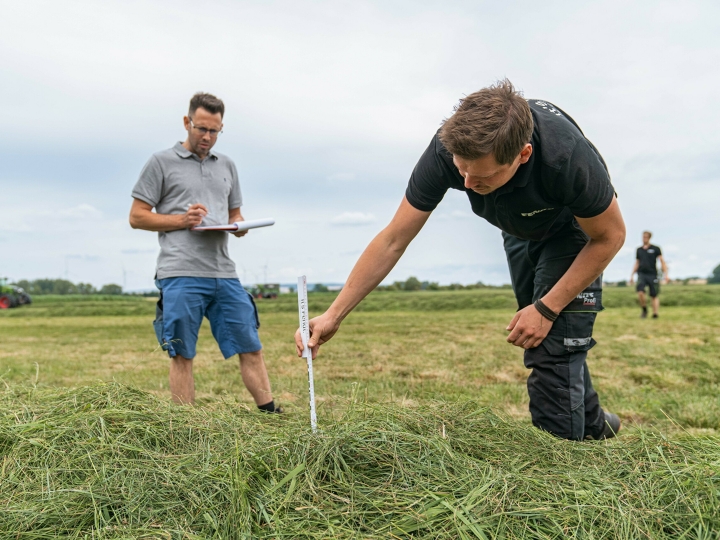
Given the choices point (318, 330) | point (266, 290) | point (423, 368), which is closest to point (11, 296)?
point (266, 290)

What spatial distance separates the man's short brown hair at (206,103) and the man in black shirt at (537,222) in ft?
5.62

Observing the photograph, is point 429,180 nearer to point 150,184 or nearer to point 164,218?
point 164,218

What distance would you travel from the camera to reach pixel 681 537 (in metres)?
1.60

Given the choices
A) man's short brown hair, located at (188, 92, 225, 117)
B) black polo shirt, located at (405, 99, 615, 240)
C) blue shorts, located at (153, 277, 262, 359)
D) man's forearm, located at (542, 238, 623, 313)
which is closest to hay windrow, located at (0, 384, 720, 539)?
man's forearm, located at (542, 238, 623, 313)

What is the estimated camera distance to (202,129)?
369 cm

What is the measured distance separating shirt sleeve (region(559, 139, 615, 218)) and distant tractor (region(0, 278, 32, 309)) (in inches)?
1089

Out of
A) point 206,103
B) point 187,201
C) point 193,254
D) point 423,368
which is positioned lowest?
point 423,368

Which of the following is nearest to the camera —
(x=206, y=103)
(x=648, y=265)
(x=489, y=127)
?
(x=489, y=127)

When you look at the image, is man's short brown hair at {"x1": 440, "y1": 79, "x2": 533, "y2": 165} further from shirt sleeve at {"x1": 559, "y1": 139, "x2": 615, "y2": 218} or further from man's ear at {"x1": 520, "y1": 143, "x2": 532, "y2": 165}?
shirt sleeve at {"x1": 559, "y1": 139, "x2": 615, "y2": 218}

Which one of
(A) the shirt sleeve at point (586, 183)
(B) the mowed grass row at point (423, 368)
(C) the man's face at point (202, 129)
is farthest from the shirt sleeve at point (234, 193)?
(A) the shirt sleeve at point (586, 183)

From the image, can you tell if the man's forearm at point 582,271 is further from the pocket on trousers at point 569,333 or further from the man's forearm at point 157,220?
the man's forearm at point 157,220

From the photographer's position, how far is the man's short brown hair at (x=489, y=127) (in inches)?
78.0

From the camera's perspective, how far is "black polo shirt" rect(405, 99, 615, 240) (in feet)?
7.50

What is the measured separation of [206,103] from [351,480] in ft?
8.91
